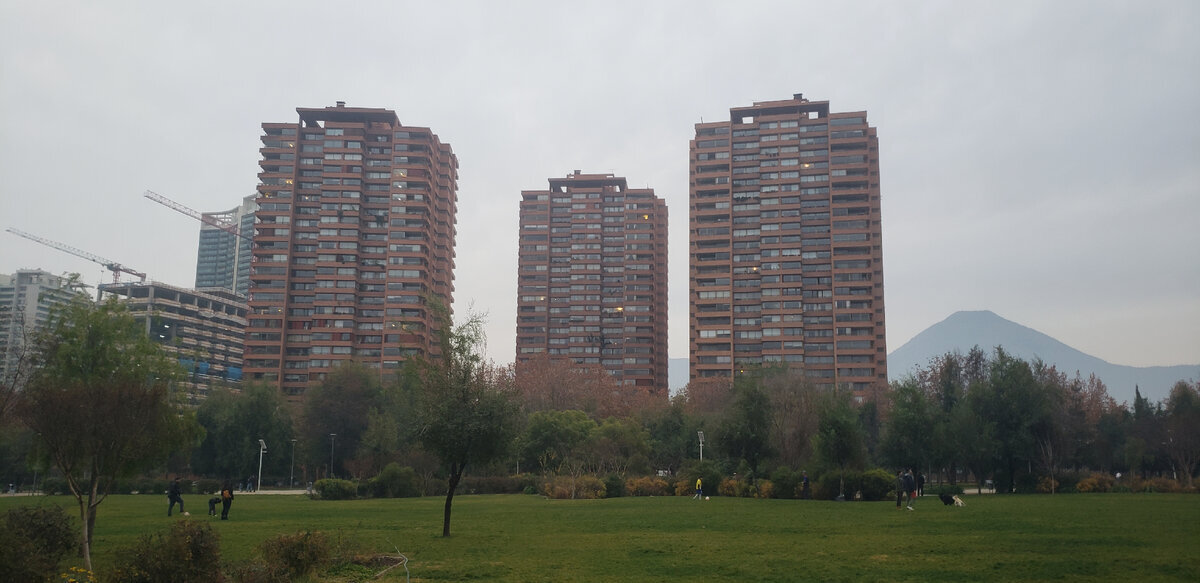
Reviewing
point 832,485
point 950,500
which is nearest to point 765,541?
point 950,500

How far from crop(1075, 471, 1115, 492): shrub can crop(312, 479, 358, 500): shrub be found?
46735 mm

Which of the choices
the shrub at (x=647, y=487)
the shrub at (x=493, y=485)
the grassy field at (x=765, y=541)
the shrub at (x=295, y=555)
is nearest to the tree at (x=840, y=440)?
the grassy field at (x=765, y=541)

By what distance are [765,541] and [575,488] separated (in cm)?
2846

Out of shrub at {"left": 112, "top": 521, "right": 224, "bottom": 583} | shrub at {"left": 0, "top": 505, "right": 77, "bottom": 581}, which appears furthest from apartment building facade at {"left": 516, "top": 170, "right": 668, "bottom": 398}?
shrub at {"left": 112, "top": 521, "right": 224, "bottom": 583}

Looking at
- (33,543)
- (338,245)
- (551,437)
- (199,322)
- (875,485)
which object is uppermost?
(338,245)

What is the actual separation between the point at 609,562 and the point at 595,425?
4653cm

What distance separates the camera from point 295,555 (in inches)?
648

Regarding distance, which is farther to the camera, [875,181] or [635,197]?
[635,197]

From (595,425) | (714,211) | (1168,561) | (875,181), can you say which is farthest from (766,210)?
(1168,561)

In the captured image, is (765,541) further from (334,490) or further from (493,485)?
(493,485)

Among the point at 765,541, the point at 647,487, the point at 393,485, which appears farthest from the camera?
the point at 393,485

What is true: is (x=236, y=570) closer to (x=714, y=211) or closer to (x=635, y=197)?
(x=714, y=211)

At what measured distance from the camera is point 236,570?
16516 mm

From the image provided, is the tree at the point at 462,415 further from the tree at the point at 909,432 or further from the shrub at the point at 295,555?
the tree at the point at 909,432
